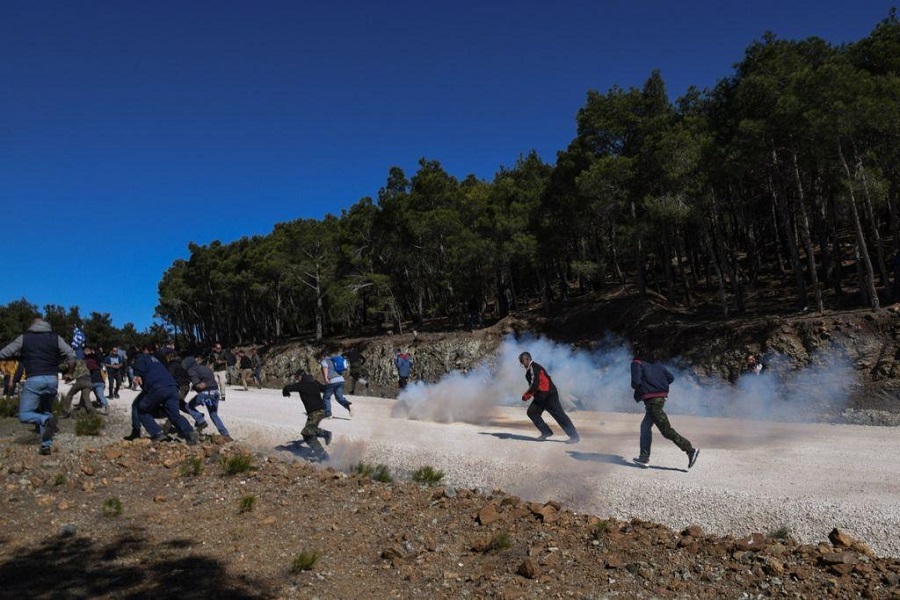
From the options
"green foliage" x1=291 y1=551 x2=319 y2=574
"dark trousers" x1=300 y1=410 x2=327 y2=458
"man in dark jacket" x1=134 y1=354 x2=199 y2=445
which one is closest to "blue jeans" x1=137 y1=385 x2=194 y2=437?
"man in dark jacket" x1=134 y1=354 x2=199 y2=445

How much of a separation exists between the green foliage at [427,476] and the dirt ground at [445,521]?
5.4 inches

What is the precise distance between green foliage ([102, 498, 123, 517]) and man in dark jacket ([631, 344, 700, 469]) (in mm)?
7139

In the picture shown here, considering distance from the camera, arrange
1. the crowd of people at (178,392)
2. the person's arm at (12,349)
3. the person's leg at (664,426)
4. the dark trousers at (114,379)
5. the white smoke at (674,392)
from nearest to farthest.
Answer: the person's arm at (12,349) < the person's leg at (664,426) < the crowd of people at (178,392) < the white smoke at (674,392) < the dark trousers at (114,379)

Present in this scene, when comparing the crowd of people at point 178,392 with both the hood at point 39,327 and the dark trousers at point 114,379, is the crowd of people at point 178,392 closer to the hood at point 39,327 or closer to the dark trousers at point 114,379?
the hood at point 39,327

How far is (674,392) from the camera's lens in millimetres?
19328

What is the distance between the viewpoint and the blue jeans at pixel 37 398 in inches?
339

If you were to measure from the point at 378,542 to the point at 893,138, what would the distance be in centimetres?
2249

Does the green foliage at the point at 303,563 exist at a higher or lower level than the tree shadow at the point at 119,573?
lower

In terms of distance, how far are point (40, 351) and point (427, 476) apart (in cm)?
613

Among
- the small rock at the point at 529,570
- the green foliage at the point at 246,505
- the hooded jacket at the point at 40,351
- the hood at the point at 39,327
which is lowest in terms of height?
the small rock at the point at 529,570

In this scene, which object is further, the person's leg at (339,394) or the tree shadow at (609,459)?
the person's leg at (339,394)

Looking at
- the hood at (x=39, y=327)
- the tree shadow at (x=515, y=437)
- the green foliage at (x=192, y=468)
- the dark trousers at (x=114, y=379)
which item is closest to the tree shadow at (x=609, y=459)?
the tree shadow at (x=515, y=437)

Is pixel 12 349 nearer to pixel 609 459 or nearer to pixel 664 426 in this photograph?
pixel 609 459

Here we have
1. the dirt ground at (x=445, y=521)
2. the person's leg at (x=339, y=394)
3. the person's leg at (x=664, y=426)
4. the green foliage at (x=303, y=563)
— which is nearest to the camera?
the dirt ground at (x=445, y=521)
